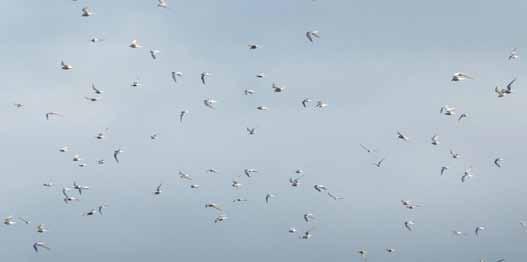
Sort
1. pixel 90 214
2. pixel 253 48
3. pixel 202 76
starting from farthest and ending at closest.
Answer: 1. pixel 90 214
2. pixel 202 76
3. pixel 253 48

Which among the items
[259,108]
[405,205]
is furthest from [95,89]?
[405,205]

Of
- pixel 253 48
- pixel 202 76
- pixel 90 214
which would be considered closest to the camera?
pixel 253 48

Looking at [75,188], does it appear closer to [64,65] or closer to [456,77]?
[64,65]

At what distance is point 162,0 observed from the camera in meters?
140

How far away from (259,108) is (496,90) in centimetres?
1908

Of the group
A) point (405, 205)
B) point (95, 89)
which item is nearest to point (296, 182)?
→ point (405, 205)

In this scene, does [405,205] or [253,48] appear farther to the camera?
[405,205]

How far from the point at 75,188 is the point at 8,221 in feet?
28.6

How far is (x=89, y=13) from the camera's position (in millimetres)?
141000

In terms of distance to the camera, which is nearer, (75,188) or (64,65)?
(64,65)

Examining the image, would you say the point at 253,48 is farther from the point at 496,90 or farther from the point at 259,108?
the point at 496,90

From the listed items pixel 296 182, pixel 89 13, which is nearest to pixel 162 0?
pixel 89 13

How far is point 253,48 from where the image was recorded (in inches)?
5418

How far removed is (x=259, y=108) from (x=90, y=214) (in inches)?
864
